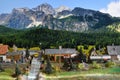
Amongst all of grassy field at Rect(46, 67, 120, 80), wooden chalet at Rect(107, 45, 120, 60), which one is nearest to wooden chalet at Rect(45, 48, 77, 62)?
wooden chalet at Rect(107, 45, 120, 60)

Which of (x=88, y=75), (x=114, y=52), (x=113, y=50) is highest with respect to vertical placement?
(x=113, y=50)

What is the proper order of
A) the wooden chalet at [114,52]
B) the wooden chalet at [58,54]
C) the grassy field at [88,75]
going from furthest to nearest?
the wooden chalet at [114,52], the wooden chalet at [58,54], the grassy field at [88,75]

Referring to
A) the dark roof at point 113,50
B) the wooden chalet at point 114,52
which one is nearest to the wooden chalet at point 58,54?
the wooden chalet at point 114,52

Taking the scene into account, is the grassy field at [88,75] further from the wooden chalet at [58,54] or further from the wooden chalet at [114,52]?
the wooden chalet at [114,52]

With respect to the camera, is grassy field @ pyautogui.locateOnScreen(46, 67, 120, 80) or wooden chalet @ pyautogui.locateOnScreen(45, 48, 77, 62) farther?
wooden chalet @ pyautogui.locateOnScreen(45, 48, 77, 62)

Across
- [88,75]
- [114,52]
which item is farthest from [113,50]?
[88,75]

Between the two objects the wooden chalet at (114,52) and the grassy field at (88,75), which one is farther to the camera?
the wooden chalet at (114,52)

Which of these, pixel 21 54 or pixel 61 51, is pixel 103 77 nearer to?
pixel 21 54

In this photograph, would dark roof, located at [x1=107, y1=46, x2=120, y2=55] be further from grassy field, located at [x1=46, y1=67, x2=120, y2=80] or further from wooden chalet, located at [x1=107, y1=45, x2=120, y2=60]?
grassy field, located at [x1=46, y1=67, x2=120, y2=80]

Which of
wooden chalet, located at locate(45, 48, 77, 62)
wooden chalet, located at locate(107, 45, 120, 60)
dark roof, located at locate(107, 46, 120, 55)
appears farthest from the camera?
dark roof, located at locate(107, 46, 120, 55)

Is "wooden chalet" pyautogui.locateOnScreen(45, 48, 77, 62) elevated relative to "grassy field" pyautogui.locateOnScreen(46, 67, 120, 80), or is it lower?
elevated

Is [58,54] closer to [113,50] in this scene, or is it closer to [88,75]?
[113,50]

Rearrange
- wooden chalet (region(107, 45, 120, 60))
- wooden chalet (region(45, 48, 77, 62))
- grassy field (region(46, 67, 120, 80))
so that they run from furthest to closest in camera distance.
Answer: wooden chalet (region(107, 45, 120, 60)) < wooden chalet (region(45, 48, 77, 62)) < grassy field (region(46, 67, 120, 80))

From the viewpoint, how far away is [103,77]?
7800 centimetres
